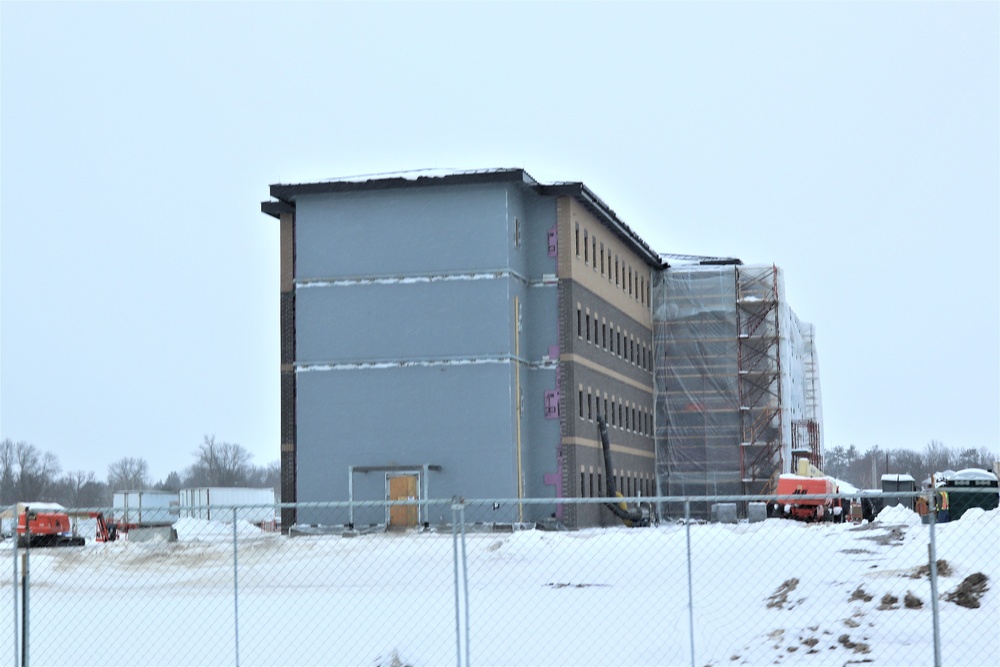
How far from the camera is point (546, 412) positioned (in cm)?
5916

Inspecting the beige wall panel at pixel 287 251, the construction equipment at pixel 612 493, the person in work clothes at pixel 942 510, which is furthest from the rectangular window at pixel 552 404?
the person in work clothes at pixel 942 510

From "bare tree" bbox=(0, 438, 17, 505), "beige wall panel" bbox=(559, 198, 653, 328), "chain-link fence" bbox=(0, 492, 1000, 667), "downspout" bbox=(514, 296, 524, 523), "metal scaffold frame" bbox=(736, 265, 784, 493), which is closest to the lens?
"chain-link fence" bbox=(0, 492, 1000, 667)

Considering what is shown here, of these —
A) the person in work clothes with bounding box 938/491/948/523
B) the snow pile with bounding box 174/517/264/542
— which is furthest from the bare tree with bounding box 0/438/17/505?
the person in work clothes with bounding box 938/491/948/523

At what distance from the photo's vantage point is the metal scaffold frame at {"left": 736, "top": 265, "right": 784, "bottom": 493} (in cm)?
7550

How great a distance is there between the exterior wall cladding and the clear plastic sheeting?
16910mm

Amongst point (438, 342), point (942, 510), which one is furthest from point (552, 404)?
point (942, 510)

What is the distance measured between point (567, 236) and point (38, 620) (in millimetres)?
37903

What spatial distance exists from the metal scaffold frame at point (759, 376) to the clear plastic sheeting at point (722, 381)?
0.05 meters

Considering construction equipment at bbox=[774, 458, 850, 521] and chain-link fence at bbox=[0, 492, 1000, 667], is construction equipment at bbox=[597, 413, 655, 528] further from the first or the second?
chain-link fence at bbox=[0, 492, 1000, 667]

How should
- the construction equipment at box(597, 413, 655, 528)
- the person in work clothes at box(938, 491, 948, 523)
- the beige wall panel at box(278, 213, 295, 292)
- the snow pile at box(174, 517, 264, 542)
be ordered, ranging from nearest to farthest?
the person in work clothes at box(938, 491, 948, 523)
the snow pile at box(174, 517, 264, 542)
the beige wall panel at box(278, 213, 295, 292)
the construction equipment at box(597, 413, 655, 528)

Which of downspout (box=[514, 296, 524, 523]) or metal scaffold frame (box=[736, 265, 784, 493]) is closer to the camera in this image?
downspout (box=[514, 296, 524, 523])

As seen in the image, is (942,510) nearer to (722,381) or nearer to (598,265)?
(598,265)

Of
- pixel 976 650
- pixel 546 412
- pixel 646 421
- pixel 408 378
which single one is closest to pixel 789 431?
pixel 646 421

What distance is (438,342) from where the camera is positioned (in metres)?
56.8
